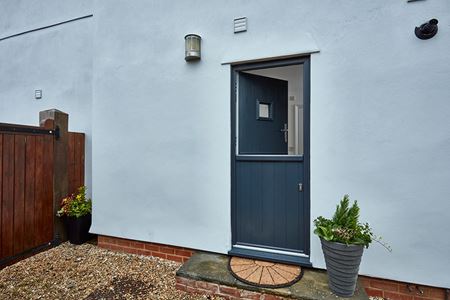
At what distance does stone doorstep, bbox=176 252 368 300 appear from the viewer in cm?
217

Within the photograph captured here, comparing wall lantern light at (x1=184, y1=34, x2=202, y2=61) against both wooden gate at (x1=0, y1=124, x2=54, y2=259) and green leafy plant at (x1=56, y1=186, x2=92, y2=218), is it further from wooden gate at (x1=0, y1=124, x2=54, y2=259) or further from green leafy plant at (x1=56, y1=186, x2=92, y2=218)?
green leafy plant at (x1=56, y1=186, x2=92, y2=218)

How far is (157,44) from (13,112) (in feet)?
Answer: 13.3

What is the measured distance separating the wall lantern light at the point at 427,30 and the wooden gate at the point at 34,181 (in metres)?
4.59

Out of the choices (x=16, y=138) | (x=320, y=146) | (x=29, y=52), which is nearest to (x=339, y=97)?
(x=320, y=146)

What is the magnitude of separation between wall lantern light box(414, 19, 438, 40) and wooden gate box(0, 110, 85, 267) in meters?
4.59

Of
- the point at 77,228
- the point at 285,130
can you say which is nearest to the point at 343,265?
the point at 285,130

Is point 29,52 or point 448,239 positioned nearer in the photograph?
point 448,239

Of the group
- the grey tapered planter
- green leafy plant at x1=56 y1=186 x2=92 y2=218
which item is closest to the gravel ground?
green leafy plant at x1=56 y1=186 x2=92 y2=218

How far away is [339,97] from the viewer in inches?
96.7

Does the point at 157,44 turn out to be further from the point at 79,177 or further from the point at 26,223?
the point at 26,223

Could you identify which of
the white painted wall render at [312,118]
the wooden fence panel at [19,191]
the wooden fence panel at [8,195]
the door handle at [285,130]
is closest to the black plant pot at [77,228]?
A: the white painted wall render at [312,118]

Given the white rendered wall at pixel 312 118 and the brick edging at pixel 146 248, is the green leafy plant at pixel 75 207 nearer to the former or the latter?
the white rendered wall at pixel 312 118

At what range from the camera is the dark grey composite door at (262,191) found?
2.67 m

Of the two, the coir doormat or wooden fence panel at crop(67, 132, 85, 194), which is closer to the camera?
the coir doormat
